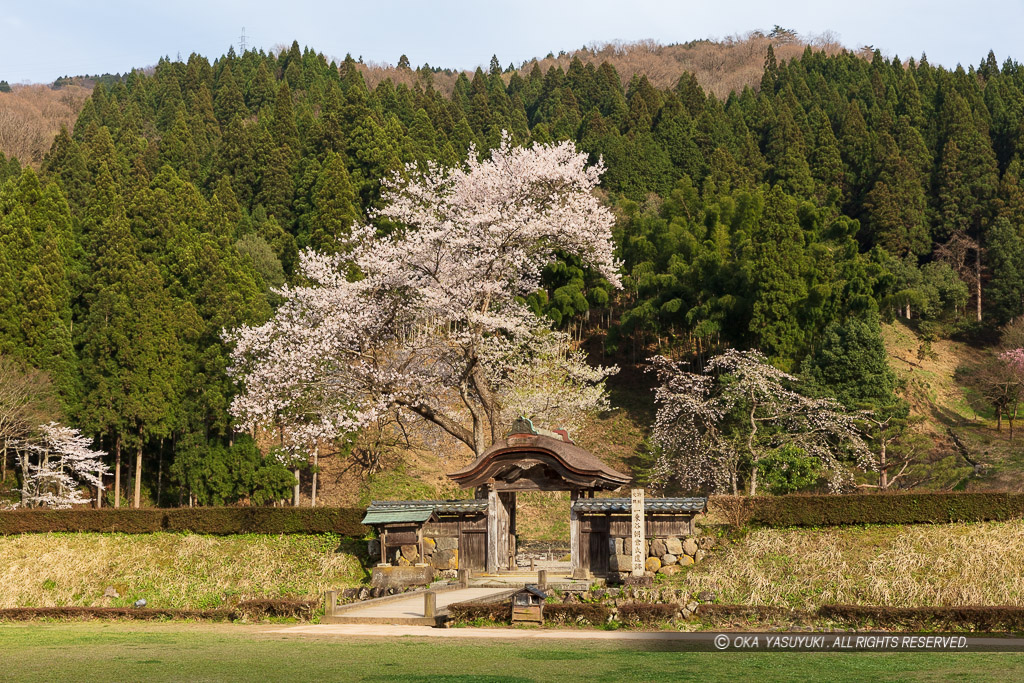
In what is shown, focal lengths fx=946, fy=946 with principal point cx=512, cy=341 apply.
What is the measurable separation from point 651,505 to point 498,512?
12.5ft

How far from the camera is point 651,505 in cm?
1870

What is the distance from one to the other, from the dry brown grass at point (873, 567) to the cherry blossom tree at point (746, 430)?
11756 mm

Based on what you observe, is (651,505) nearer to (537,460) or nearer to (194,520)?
(537,460)

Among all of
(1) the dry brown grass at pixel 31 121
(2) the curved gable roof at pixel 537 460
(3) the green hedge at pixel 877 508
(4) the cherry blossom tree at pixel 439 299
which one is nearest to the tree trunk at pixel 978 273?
(4) the cherry blossom tree at pixel 439 299

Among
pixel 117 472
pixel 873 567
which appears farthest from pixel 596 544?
pixel 117 472

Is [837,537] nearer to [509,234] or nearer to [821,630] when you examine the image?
[821,630]

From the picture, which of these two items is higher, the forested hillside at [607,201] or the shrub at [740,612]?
the forested hillside at [607,201]

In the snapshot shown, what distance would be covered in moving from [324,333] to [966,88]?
5239 centimetres

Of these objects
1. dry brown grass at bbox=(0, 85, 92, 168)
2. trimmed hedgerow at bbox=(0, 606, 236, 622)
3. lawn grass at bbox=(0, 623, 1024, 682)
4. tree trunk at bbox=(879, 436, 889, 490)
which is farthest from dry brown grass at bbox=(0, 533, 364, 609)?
dry brown grass at bbox=(0, 85, 92, 168)

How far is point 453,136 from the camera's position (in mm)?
64250

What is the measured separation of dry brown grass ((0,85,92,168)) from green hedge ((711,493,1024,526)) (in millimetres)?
58203

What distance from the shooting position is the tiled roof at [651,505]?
18.4 meters

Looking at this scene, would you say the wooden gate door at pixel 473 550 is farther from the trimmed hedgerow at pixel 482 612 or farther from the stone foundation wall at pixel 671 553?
the trimmed hedgerow at pixel 482 612

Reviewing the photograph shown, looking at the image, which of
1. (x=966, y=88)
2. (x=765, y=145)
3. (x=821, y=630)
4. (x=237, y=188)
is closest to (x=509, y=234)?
(x=821, y=630)
